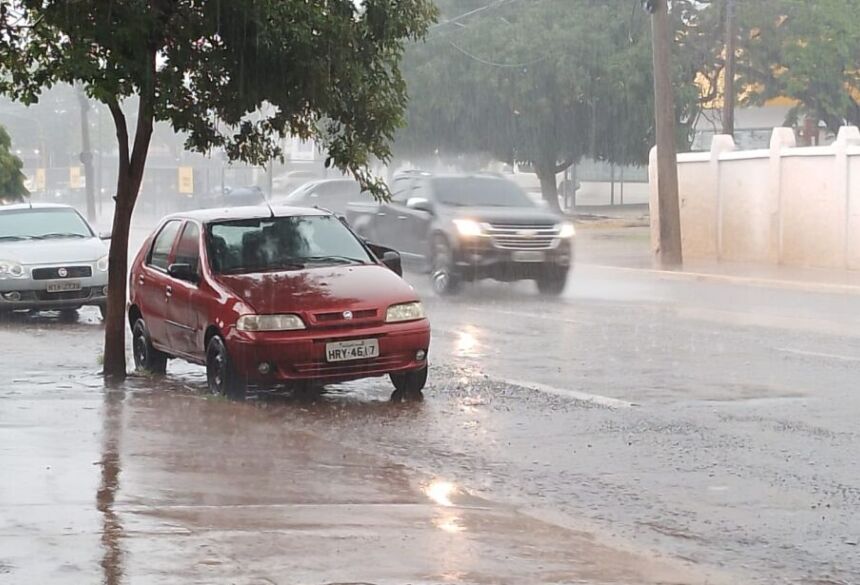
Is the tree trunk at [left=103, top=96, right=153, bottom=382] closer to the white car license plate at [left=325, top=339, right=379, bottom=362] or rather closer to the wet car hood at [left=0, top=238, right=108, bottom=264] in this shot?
the white car license plate at [left=325, top=339, right=379, bottom=362]

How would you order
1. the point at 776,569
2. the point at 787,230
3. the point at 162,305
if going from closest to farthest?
1. the point at 776,569
2. the point at 162,305
3. the point at 787,230

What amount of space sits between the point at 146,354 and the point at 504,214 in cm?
911

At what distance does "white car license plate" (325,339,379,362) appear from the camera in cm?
1094

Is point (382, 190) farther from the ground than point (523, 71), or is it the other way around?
point (523, 71)

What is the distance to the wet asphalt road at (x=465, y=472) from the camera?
6.30 metres

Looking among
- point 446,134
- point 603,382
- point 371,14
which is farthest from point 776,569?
point 446,134

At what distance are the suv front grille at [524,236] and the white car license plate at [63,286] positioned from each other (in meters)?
6.16

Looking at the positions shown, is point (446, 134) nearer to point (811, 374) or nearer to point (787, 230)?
point (787, 230)

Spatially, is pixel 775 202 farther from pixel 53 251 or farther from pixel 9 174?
pixel 53 251

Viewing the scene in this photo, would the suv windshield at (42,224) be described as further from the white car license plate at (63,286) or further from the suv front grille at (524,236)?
the suv front grille at (524,236)

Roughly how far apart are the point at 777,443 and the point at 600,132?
131 feet

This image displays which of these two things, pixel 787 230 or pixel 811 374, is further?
pixel 787 230

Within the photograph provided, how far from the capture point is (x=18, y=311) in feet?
63.5

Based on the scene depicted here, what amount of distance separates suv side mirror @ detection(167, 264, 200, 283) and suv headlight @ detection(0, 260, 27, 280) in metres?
6.56
